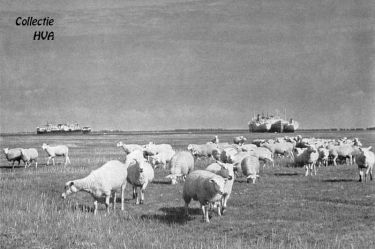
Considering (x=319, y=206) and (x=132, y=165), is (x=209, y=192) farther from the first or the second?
(x=132, y=165)

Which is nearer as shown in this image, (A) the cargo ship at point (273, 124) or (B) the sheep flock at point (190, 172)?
(B) the sheep flock at point (190, 172)

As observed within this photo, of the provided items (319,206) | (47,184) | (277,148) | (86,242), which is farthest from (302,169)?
(86,242)

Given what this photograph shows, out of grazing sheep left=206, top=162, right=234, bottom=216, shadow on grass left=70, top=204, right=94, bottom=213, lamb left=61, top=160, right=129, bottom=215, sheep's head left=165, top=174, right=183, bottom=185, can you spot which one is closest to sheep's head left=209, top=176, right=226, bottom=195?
grazing sheep left=206, top=162, right=234, bottom=216

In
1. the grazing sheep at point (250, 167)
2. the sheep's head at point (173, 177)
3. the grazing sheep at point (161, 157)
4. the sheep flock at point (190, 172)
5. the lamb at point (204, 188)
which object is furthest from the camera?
the grazing sheep at point (161, 157)

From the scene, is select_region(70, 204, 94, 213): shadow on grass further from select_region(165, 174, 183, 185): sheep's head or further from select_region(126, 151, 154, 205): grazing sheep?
select_region(165, 174, 183, 185): sheep's head

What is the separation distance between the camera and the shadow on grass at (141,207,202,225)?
14909 millimetres

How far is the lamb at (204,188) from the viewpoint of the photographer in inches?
564

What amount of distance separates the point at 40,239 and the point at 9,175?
17.8 meters

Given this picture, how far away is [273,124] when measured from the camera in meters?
155

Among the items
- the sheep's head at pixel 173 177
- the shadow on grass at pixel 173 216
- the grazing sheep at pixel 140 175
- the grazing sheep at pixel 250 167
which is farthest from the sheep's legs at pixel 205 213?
the grazing sheep at pixel 250 167

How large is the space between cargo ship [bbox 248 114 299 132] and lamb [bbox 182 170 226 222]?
459 feet

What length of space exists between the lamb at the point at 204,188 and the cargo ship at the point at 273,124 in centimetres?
13998

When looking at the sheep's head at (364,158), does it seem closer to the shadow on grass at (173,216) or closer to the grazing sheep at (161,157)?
the shadow on grass at (173,216)

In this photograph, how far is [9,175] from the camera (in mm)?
28688
